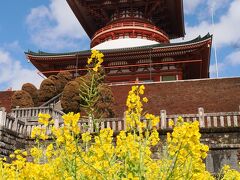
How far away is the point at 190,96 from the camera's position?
15.7m

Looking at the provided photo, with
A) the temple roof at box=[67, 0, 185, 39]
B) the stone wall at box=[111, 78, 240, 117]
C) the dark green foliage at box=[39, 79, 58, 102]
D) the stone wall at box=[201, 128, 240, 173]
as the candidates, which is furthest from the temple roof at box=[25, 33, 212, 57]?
the stone wall at box=[201, 128, 240, 173]

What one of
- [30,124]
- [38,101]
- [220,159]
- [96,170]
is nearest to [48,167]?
[96,170]

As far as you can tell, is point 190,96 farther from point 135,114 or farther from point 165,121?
point 135,114

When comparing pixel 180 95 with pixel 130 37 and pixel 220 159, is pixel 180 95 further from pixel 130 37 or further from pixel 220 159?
pixel 130 37

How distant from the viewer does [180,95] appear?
15.9 m

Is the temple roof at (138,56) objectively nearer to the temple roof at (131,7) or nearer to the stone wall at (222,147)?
the temple roof at (131,7)

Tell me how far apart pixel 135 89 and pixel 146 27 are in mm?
20540

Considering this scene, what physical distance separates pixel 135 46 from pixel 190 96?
6.79 metres

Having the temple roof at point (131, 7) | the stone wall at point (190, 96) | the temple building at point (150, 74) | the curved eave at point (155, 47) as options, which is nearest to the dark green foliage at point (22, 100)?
the temple building at point (150, 74)

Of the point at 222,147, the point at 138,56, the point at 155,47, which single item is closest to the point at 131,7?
Result: the point at 138,56

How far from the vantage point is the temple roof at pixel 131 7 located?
76.7 feet

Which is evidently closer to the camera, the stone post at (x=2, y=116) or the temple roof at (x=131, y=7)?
the stone post at (x=2, y=116)

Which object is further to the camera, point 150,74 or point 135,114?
point 150,74

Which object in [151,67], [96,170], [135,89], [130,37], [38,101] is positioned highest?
[130,37]
